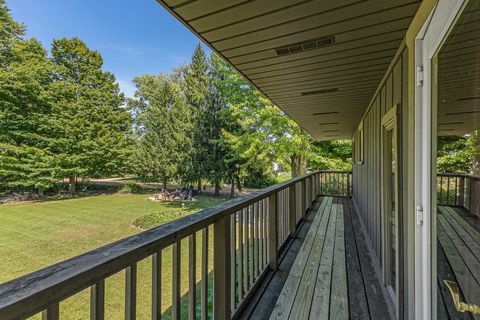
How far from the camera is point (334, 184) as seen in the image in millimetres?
8820

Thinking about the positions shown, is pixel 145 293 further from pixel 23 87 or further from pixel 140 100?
pixel 140 100

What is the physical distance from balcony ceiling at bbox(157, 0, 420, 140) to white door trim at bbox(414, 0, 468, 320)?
0.39m

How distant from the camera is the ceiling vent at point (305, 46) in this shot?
6.30 ft

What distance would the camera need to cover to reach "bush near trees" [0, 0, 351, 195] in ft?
40.7

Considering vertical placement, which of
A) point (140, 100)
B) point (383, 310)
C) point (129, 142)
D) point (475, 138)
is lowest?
point (383, 310)

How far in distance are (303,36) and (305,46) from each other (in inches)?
6.4

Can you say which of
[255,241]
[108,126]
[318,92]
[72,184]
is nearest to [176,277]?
[255,241]

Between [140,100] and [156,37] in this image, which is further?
[140,100]

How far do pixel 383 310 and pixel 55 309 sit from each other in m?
2.36

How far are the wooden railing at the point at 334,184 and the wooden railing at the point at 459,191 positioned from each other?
7623mm

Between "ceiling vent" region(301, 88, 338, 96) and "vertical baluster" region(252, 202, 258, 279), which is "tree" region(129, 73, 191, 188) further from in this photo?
"vertical baluster" region(252, 202, 258, 279)

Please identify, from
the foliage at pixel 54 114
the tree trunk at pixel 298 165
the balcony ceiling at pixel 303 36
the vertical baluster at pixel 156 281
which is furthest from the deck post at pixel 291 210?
the foliage at pixel 54 114

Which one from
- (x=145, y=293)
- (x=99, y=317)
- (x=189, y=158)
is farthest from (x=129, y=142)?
(x=99, y=317)

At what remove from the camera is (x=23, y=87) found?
13234mm
